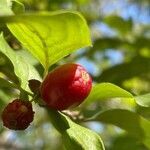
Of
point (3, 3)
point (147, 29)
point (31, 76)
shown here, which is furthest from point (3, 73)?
point (147, 29)

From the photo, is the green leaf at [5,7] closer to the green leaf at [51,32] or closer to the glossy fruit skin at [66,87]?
the green leaf at [51,32]

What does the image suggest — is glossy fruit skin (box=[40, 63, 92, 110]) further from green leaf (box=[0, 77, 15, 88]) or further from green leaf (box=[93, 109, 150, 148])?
green leaf (box=[93, 109, 150, 148])

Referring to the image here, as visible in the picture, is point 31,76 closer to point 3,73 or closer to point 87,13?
point 3,73

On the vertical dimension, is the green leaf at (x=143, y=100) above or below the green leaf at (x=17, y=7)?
below

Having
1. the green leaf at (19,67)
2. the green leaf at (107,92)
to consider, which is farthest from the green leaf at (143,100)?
the green leaf at (19,67)

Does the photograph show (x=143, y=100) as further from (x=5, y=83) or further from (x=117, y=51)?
(x=117, y=51)

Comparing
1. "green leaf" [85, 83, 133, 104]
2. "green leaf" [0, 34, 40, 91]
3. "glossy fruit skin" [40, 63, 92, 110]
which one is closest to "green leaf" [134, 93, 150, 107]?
"green leaf" [85, 83, 133, 104]
